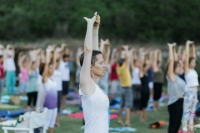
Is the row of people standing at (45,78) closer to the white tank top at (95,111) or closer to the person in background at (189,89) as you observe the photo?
the person in background at (189,89)

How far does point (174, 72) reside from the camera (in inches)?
390

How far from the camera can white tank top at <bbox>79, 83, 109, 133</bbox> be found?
480 cm

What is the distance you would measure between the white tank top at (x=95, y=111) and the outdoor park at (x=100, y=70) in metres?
0.01

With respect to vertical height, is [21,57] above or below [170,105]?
above

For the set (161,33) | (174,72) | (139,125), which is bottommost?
(139,125)

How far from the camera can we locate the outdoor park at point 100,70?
18.3 feet

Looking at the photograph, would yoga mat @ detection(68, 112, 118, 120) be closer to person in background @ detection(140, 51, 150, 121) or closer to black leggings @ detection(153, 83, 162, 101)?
person in background @ detection(140, 51, 150, 121)

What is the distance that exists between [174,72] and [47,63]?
274 cm

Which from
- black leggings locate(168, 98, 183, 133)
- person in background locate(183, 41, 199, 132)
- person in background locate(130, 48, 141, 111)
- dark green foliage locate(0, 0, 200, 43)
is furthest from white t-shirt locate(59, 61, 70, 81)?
dark green foliage locate(0, 0, 200, 43)

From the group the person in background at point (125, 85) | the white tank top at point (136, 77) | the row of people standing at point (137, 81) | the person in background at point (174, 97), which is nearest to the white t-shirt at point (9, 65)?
the row of people standing at point (137, 81)

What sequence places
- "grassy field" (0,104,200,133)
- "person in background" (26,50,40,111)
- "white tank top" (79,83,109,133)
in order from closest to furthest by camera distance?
"white tank top" (79,83,109,133) → "grassy field" (0,104,200,133) → "person in background" (26,50,40,111)

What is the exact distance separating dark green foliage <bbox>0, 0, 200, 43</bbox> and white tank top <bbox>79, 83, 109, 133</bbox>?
36485 millimetres

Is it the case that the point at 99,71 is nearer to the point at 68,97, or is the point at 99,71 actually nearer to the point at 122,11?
the point at 68,97

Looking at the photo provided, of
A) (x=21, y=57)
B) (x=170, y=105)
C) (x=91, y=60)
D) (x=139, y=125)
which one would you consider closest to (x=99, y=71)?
(x=91, y=60)
